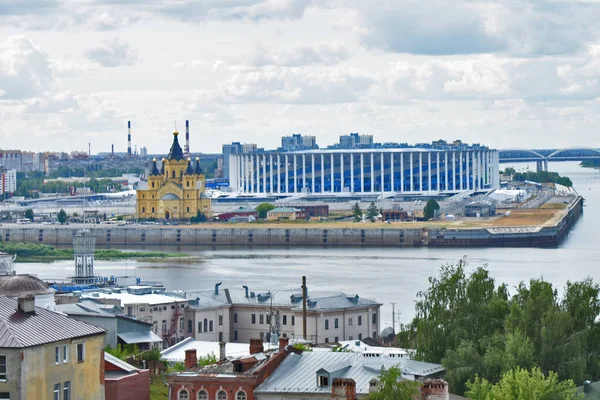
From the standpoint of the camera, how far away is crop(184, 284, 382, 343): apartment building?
89.6 ft

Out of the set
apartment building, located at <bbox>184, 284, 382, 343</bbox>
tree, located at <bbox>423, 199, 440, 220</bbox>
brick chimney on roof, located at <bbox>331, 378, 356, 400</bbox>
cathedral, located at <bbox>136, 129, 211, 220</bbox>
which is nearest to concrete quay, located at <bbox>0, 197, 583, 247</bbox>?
cathedral, located at <bbox>136, 129, 211, 220</bbox>

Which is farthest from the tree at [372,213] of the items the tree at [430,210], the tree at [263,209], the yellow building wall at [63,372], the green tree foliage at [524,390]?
A: the yellow building wall at [63,372]

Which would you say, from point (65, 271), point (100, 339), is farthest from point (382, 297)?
point (100, 339)

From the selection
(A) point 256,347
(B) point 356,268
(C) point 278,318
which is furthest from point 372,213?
(A) point 256,347

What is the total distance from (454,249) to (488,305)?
47.3 m

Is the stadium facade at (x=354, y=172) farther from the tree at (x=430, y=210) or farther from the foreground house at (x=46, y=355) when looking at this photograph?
the foreground house at (x=46, y=355)

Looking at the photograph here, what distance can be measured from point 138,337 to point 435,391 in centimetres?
895

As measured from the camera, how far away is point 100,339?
1104cm

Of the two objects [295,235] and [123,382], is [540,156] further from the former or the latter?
[123,382]

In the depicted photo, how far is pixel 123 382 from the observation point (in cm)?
1278

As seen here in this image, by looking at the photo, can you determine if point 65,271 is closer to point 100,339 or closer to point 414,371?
point 414,371

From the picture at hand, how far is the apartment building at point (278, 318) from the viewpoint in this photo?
27.3 meters

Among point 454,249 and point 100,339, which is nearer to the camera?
point 100,339

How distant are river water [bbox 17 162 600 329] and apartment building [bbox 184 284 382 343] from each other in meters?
2.00
